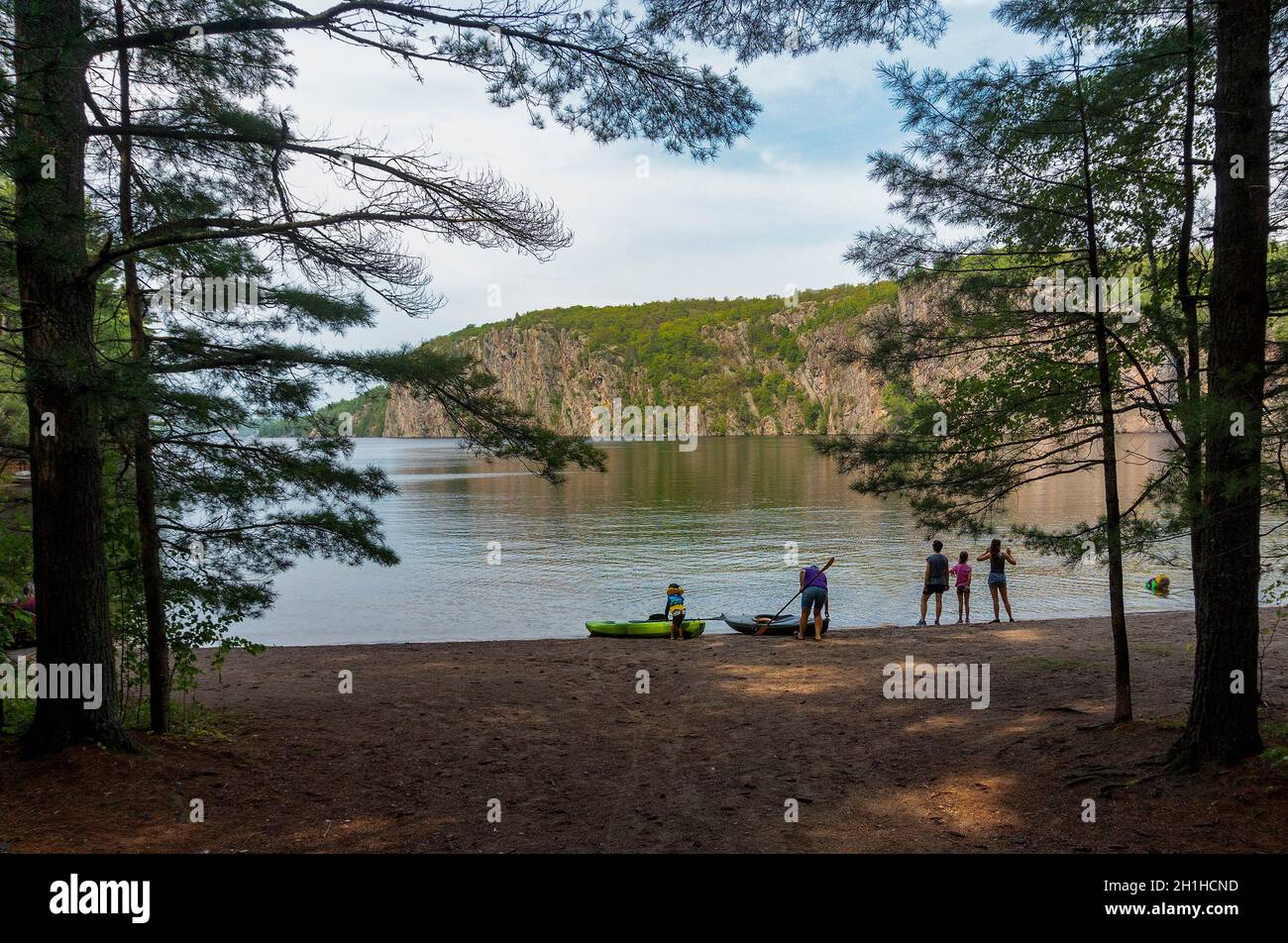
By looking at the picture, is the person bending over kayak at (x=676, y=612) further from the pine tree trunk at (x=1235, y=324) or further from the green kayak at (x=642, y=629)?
the pine tree trunk at (x=1235, y=324)

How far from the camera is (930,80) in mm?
7359

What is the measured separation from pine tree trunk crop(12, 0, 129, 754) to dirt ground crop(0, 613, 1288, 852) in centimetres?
65

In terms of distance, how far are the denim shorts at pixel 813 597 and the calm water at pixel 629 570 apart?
4.26m

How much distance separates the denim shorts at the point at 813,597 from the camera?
14.3 m

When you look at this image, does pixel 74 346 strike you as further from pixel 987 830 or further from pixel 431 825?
pixel 987 830

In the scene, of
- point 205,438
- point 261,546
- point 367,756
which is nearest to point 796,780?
point 367,756

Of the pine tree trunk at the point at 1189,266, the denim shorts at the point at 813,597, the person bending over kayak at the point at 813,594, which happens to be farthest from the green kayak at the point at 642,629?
the pine tree trunk at the point at 1189,266

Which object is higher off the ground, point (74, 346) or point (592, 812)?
point (74, 346)

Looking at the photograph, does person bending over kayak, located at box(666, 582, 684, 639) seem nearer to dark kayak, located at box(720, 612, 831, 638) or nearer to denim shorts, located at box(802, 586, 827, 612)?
dark kayak, located at box(720, 612, 831, 638)

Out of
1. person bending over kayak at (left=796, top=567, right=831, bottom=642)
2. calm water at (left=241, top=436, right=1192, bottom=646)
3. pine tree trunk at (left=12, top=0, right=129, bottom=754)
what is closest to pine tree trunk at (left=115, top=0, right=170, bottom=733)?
pine tree trunk at (left=12, top=0, right=129, bottom=754)

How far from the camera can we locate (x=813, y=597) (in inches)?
567

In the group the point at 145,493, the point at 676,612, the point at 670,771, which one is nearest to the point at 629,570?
the point at 676,612

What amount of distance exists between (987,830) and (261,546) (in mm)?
6542

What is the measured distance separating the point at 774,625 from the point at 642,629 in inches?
109
